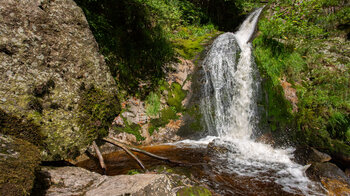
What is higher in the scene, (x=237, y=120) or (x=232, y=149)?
(x=237, y=120)

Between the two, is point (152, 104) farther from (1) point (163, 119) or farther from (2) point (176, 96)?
(2) point (176, 96)

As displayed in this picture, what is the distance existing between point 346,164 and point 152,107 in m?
5.53

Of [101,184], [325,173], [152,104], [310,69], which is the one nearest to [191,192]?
[101,184]

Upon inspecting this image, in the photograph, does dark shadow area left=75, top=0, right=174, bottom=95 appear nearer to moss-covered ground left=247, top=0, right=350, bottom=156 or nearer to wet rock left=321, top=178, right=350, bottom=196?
moss-covered ground left=247, top=0, right=350, bottom=156

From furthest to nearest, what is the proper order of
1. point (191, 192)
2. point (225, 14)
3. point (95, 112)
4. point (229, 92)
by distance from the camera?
point (225, 14) < point (229, 92) < point (95, 112) < point (191, 192)

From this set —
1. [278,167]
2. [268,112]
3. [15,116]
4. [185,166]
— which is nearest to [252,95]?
[268,112]

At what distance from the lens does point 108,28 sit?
509 centimetres

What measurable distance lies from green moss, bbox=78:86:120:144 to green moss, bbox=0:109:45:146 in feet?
1.63

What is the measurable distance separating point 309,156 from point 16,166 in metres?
5.90

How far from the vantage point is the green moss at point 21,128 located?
1763 mm

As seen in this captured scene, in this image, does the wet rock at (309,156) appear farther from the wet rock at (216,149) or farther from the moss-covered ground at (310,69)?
the wet rock at (216,149)

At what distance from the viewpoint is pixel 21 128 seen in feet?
6.17

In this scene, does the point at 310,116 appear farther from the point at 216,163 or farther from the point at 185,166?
the point at 185,166

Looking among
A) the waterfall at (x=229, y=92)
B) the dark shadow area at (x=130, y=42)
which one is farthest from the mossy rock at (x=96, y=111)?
the waterfall at (x=229, y=92)
